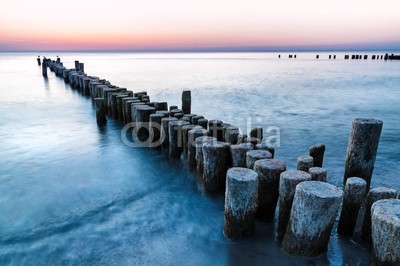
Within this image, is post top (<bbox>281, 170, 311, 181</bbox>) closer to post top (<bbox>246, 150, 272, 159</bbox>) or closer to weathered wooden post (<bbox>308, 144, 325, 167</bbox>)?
post top (<bbox>246, 150, 272, 159</bbox>)

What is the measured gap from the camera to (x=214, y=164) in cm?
A: 459

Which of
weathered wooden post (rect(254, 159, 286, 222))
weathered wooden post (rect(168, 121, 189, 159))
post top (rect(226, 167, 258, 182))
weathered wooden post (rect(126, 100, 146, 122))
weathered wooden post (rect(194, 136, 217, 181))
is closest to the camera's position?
post top (rect(226, 167, 258, 182))

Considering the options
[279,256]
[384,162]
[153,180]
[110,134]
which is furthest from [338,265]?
[110,134]

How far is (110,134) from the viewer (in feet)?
27.2

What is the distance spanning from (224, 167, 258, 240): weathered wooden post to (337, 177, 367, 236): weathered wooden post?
1.10 meters

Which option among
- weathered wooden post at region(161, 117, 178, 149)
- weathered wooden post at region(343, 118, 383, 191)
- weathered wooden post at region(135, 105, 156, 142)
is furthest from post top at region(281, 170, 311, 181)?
weathered wooden post at region(135, 105, 156, 142)

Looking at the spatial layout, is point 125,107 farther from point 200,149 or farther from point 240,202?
point 240,202

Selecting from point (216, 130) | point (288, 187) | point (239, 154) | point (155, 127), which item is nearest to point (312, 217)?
point (288, 187)

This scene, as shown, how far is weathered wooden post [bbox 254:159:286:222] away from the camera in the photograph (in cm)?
379

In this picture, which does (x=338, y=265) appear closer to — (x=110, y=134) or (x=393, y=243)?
(x=393, y=243)

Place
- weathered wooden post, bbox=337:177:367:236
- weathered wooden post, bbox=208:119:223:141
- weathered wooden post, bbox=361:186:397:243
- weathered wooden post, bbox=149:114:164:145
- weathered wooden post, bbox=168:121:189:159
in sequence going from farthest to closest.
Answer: weathered wooden post, bbox=149:114:164:145 → weathered wooden post, bbox=208:119:223:141 → weathered wooden post, bbox=168:121:189:159 → weathered wooden post, bbox=337:177:367:236 → weathered wooden post, bbox=361:186:397:243

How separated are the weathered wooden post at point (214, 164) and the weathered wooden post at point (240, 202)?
3.20 ft

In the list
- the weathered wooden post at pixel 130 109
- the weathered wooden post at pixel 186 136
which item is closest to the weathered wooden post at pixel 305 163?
the weathered wooden post at pixel 186 136

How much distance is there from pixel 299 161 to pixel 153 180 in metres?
2.71
